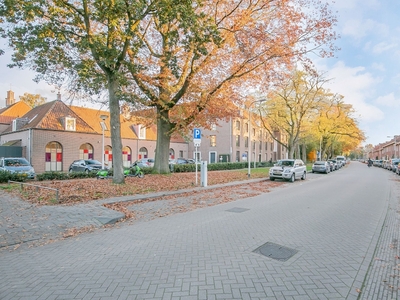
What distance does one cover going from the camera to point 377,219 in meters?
7.41

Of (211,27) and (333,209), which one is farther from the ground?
(211,27)

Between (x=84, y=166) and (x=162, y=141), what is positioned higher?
(x=162, y=141)

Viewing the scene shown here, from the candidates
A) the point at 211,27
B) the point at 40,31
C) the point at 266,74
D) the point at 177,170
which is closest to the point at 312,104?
the point at 266,74

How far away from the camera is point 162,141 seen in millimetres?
18266

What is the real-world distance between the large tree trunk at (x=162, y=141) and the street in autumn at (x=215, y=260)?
1117cm

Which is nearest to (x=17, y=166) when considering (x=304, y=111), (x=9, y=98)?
(x=304, y=111)

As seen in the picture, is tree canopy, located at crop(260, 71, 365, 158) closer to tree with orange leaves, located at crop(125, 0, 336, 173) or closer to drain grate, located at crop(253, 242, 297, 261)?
tree with orange leaves, located at crop(125, 0, 336, 173)

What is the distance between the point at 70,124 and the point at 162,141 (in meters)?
17.0

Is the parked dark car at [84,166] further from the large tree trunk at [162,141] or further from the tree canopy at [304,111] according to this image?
the tree canopy at [304,111]

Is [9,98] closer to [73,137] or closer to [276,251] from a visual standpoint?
[73,137]


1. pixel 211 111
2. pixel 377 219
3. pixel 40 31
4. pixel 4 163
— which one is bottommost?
pixel 377 219

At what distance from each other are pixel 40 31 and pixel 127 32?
140 inches

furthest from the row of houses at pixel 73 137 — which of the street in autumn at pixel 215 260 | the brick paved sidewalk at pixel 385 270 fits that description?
the brick paved sidewalk at pixel 385 270

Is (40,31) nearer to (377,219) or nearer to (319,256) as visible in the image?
(319,256)
